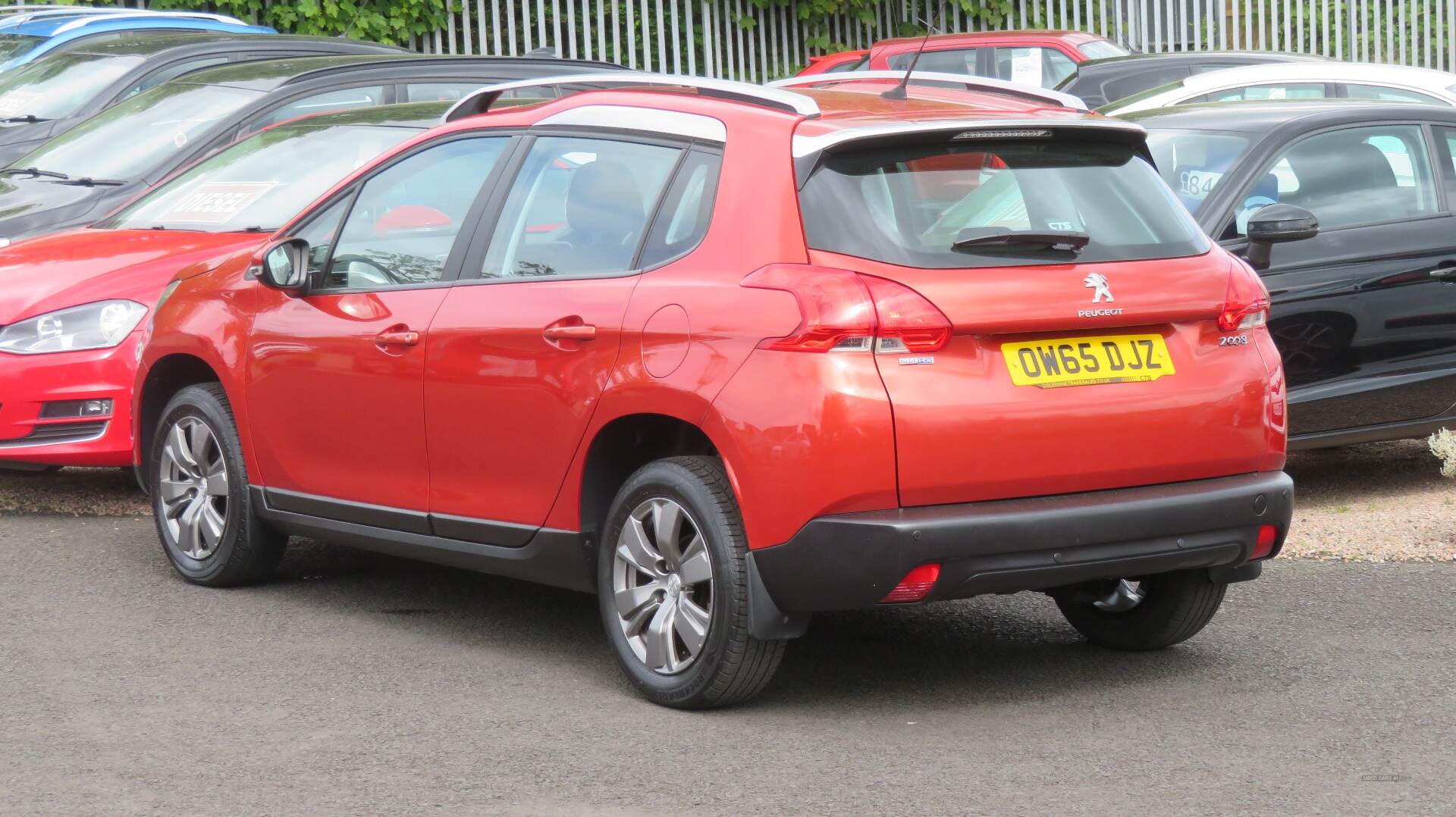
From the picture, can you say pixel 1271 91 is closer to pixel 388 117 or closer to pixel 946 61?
pixel 946 61

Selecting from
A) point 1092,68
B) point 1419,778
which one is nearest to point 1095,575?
point 1419,778

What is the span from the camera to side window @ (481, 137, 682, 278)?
5.32 m

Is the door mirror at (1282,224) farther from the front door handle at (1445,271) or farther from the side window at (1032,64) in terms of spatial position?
the side window at (1032,64)

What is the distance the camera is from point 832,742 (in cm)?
482

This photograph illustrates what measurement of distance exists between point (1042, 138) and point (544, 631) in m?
2.29

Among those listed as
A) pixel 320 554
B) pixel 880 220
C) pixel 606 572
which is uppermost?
pixel 880 220

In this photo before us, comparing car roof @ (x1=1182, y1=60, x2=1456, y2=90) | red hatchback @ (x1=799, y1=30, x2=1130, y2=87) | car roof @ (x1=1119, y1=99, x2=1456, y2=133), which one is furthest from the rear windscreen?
red hatchback @ (x1=799, y1=30, x2=1130, y2=87)

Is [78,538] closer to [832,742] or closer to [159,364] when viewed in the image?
[159,364]

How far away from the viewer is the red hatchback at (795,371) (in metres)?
4.66

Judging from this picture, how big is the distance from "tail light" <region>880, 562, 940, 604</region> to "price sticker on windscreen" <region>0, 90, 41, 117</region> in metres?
9.68

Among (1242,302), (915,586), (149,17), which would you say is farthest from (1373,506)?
(149,17)

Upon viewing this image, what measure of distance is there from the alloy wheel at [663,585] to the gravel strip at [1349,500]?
10.1ft

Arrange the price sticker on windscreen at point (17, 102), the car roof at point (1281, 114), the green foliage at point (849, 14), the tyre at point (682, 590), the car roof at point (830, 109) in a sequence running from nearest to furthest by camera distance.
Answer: the tyre at point (682, 590), the car roof at point (830, 109), the car roof at point (1281, 114), the price sticker on windscreen at point (17, 102), the green foliage at point (849, 14)

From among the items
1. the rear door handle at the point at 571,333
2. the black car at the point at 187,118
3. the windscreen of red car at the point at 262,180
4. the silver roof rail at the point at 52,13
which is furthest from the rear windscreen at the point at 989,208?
the silver roof rail at the point at 52,13
